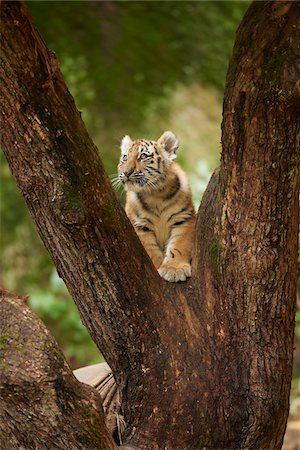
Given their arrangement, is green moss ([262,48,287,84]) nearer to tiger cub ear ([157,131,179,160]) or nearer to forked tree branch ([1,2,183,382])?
forked tree branch ([1,2,183,382])

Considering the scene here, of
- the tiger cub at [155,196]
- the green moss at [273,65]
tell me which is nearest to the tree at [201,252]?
the green moss at [273,65]

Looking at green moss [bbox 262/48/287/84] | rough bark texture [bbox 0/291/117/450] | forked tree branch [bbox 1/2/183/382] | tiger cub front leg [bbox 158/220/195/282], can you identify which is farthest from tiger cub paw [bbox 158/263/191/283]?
green moss [bbox 262/48/287/84]

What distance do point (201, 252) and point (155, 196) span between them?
0.80 metres

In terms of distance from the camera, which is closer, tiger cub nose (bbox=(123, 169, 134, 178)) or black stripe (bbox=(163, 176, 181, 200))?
tiger cub nose (bbox=(123, 169, 134, 178))

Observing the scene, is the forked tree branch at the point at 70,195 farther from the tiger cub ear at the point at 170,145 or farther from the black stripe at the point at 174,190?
the tiger cub ear at the point at 170,145

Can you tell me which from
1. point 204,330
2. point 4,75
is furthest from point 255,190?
point 4,75

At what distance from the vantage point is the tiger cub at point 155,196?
457 cm

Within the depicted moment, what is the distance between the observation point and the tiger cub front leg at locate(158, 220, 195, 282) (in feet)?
13.3

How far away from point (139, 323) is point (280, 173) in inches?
37.4

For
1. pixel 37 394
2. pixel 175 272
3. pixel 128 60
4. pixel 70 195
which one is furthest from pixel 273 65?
pixel 128 60

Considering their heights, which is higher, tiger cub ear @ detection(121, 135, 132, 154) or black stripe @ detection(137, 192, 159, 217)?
tiger cub ear @ detection(121, 135, 132, 154)

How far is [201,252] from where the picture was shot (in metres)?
3.97

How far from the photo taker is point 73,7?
9141 mm

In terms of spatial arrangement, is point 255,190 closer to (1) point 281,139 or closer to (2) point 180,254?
(1) point 281,139
